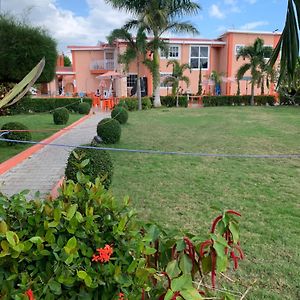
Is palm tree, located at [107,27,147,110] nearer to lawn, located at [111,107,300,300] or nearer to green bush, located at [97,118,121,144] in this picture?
green bush, located at [97,118,121,144]

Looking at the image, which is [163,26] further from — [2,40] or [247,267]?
[247,267]

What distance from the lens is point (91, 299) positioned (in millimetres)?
1315

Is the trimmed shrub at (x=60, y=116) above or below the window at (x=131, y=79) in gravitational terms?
below

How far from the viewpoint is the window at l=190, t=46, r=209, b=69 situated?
3191cm

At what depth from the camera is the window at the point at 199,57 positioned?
3191cm

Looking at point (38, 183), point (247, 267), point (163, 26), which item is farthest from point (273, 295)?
point (163, 26)

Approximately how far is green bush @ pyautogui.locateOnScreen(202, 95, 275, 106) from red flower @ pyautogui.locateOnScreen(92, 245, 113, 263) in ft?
82.9

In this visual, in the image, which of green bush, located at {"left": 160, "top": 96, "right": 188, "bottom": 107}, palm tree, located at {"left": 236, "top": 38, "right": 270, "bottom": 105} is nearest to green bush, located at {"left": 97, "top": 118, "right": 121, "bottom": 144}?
green bush, located at {"left": 160, "top": 96, "right": 188, "bottom": 107}

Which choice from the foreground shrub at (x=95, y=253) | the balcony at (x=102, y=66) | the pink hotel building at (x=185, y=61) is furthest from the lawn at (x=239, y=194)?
the balcony at (x=102, y=66)

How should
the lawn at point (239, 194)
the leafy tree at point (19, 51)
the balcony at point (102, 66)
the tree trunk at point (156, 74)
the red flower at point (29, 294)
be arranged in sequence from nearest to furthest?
the red flower at point (29, 294), the lawn at point (239, 194), the leafy tree at point (19, 51), the tree trunk at point (156, 74), the balcony at point (102, 66)

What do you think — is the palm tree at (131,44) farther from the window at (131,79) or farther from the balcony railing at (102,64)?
the balcony railing at (102,64)

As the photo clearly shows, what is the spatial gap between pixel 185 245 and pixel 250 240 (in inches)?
85.8

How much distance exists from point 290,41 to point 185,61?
31217mm

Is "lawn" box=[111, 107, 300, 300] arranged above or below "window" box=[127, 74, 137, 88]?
below
